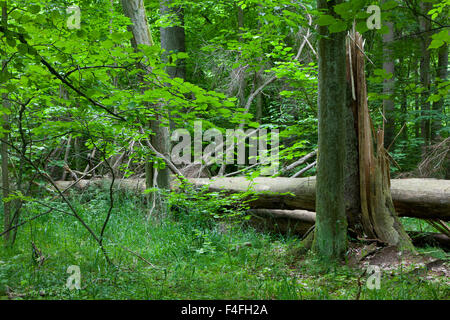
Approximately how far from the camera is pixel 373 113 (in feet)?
34.8

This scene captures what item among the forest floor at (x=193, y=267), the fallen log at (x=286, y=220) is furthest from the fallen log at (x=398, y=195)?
the forest floor at (x=193, y=267)

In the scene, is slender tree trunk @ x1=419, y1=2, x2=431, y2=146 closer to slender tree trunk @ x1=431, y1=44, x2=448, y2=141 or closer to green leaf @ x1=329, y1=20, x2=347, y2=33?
slender tree trunk @ x1=431, y1=44, x2=448, y2=141

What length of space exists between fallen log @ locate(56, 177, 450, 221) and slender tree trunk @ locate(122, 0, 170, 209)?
2.80 feet

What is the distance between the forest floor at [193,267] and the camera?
3287 mm

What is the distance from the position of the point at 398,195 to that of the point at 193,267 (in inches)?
136

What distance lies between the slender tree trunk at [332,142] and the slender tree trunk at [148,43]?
117 inches

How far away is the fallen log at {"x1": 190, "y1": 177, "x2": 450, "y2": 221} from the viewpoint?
5.12 metres

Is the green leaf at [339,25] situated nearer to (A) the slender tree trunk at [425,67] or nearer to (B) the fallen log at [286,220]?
(B) the fallen log at [286,220]

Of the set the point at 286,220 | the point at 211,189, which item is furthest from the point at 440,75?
the point at 211,189

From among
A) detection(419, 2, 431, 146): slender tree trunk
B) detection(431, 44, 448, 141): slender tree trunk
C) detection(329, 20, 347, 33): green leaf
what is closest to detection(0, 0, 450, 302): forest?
detection(329, 20, 347, 33): green leaf

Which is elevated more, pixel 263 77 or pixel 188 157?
pixel 263 77

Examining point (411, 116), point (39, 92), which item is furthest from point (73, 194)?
point (411, 116)
